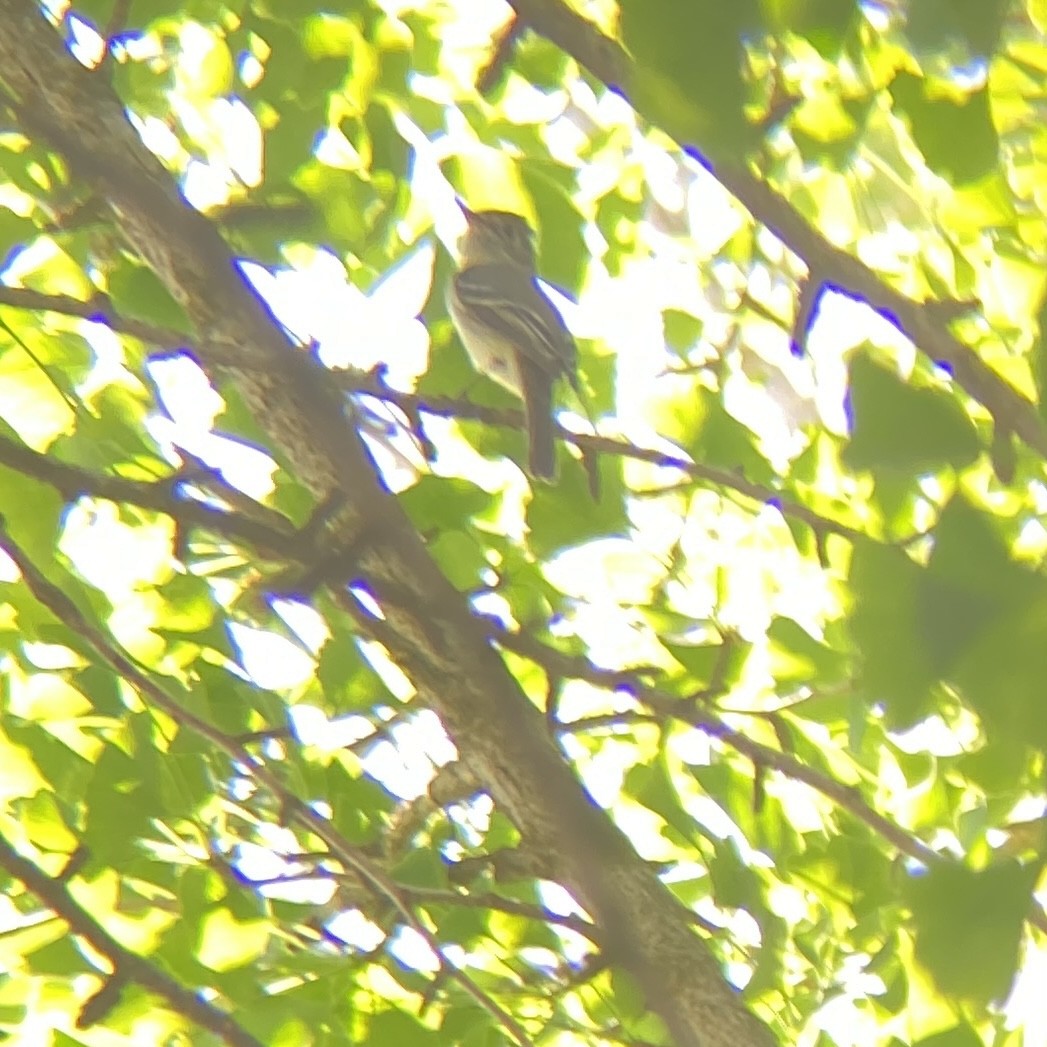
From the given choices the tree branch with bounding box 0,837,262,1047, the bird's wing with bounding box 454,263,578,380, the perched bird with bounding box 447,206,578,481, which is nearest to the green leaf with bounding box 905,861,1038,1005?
the tree branch with bounding box 0,837,262,1047

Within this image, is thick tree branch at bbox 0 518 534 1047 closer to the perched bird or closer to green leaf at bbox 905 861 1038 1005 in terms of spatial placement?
green leaf at bbox 905 861 1038 1005

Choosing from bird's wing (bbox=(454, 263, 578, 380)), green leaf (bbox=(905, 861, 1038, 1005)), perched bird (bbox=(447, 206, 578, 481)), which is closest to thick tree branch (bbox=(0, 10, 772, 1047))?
green leaf (bbox=(905, 861, 1038, 1005))

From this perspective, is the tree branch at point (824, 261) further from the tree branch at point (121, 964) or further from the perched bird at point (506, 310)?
the perched bird at point (506, 310)

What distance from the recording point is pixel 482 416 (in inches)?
90.9

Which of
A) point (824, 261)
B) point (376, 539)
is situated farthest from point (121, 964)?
point (824, 261)

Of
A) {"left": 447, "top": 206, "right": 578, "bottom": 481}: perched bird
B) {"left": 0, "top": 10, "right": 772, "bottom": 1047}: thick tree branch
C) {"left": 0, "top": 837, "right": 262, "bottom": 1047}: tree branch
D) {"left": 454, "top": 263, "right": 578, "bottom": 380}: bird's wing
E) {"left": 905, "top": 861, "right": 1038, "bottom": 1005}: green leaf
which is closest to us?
{"left": 905, "top": 861, "right": 1038, "bottom": 1005}: green leaf

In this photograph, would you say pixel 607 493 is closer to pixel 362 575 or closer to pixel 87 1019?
pixel 362 575

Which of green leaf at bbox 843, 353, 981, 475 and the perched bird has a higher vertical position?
the perched bird

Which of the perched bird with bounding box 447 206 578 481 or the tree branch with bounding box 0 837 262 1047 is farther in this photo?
the perched bird with bounding box 447 206 578 481

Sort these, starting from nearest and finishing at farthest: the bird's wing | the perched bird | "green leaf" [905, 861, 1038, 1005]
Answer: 1. "green leaf" [905, 861, 1038, 1005]
2. the perched bird
3. the bird's wing

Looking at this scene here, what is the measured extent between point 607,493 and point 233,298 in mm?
747

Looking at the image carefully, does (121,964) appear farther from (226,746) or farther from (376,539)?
(376,539)

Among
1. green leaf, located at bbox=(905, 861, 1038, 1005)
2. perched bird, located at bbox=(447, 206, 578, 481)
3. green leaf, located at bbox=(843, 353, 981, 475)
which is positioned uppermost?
perched bird, located at bbox=(447, 206, 578, 481)

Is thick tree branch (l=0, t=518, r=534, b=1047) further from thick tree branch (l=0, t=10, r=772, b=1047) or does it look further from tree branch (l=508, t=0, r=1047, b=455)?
tree branch (l=508, t=0, r=1047, b=455)
